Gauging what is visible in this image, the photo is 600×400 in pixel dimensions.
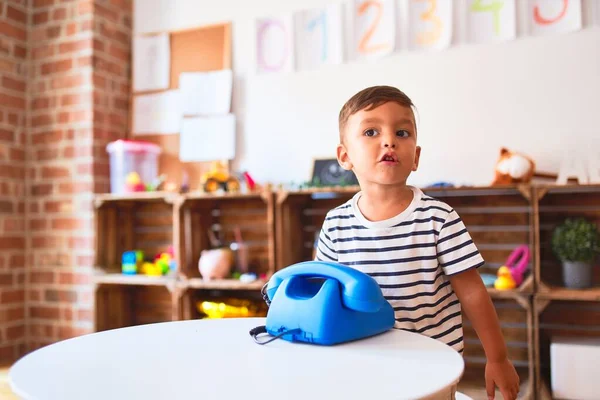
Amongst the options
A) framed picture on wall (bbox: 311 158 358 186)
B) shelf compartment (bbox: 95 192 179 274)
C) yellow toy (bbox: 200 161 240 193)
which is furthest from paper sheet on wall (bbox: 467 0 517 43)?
shelf compartment (bbox: 95 192 179 274)

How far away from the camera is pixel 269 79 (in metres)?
2.76

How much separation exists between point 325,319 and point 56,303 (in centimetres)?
246

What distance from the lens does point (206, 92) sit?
2.86 m

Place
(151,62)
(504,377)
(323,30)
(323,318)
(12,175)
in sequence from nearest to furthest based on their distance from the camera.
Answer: (323,318) → (504,377) → (323,30) → (12,175) → (151,62)

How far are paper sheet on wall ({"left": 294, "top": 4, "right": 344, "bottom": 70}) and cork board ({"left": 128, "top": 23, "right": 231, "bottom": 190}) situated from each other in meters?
0.39

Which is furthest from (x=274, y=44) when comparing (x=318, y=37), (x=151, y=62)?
(x=151, y=62)

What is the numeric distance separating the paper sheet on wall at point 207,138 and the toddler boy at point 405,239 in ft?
5.60

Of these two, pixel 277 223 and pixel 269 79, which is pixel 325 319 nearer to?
pixel 277 223

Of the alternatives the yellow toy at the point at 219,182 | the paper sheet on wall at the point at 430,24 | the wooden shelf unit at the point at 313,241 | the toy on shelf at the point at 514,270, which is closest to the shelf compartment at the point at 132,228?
the wooden shelf unit at the point at 313,241

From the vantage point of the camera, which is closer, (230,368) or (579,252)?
(230,368)

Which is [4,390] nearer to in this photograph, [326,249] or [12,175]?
[12,175]

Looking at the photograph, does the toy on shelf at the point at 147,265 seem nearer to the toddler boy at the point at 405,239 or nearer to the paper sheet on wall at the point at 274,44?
the paper sheet on wall at the point at 274,44

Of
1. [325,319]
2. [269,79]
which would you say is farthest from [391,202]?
[269,79]

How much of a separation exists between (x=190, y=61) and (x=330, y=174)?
1059 millimetres
